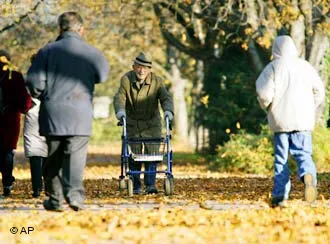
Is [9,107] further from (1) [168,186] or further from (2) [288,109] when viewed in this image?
(2) [288,109]

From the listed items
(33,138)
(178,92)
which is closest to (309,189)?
(33,138)

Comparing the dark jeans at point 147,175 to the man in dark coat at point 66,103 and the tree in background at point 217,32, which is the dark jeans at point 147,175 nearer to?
the tree in background at point 217,32

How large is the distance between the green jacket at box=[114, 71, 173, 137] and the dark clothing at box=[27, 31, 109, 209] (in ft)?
13.0

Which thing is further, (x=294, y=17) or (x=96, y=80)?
(x=294, y=17)

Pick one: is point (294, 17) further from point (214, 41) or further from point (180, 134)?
point (180, 134)

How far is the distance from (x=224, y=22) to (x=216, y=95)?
5.78 m

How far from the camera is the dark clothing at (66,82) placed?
1140cm

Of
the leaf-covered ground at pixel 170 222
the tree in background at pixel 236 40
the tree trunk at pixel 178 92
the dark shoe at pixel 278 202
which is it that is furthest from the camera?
the tree trunk at pixel 178 92

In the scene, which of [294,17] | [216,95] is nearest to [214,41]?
[216,95]

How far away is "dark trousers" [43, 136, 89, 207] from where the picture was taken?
11.4 metres

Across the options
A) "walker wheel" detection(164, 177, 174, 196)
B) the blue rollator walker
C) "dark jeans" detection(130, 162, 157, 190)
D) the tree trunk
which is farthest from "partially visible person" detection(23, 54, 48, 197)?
the tree trunk

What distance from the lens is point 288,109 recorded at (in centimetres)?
1249

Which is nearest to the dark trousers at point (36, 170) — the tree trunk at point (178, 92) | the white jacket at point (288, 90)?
the white jacket at point (288, 90)

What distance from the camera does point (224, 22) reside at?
28.5 m
